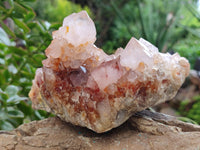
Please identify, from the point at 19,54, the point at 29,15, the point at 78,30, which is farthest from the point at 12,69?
the point at 78,30

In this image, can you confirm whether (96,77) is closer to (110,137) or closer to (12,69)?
(110,137)

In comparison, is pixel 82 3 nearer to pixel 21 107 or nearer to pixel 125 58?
pixel 21 107

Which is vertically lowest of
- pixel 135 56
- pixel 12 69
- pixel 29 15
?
pixel 12 69

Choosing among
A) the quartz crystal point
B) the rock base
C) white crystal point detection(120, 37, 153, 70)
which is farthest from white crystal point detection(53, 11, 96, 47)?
the rock base

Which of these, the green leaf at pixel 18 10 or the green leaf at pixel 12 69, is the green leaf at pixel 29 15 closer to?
the green leaf at pixel 18 10

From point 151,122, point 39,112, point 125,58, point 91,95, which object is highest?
point 125,58

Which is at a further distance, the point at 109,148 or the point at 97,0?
the point at 97,0

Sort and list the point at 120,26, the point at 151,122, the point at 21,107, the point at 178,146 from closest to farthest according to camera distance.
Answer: the point at 178,146 → the point at 151,122 → the point at 21,107 → the point at 120,26

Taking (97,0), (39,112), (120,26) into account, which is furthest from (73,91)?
(97,0)
